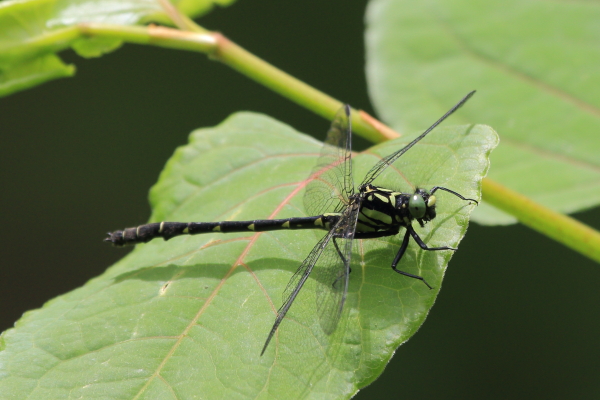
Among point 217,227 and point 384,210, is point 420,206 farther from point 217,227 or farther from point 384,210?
point 217,227

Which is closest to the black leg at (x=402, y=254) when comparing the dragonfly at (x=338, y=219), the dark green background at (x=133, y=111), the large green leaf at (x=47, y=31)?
the dragonfly at (x=338, y=219)

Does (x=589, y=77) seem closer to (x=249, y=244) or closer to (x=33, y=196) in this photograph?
(x=249, y=244)

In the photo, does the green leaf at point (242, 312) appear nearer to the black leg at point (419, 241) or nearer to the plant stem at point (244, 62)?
the black leg at point (419, 241)

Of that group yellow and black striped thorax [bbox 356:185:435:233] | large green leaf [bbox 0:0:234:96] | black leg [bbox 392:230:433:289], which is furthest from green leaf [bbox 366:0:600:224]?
large green leaf [bbox 0:0:234:96]

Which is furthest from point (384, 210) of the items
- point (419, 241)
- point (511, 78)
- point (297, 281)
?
point (511, 78)

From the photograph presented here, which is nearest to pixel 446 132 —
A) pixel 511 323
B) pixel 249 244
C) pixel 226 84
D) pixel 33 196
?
pixel 249 244

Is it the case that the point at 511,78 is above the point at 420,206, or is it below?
above
